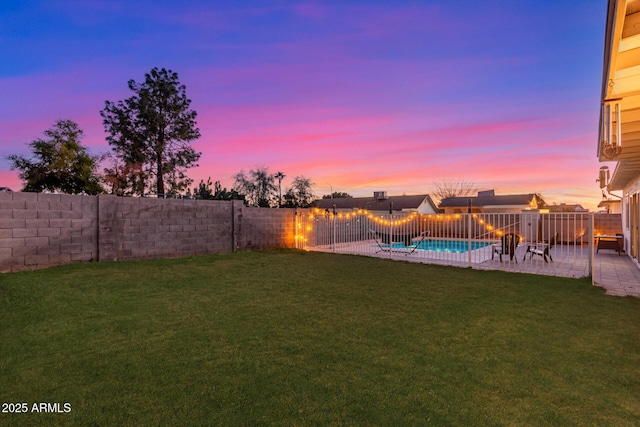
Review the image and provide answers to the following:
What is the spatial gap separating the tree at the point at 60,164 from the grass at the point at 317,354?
12491mm

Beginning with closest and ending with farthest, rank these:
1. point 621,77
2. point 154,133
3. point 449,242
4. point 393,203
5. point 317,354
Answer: point 317,354 < point 621,77 < point 449,242 < point 154,133 < point 393,203

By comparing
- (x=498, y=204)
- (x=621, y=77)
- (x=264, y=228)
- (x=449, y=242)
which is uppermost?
(x=621, y=77)

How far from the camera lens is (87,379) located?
2.34m

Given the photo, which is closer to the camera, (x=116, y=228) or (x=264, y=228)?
(x=116, y=228)

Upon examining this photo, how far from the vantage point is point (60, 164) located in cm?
1514

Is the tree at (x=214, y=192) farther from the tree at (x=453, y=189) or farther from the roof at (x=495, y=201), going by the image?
the tree at (x=453, y=189)

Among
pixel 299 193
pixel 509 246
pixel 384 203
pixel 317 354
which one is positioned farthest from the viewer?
pixel 384 203

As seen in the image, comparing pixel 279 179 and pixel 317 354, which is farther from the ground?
pixel 279 179

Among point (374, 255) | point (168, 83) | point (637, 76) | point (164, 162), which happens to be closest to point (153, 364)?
point (637, 76)

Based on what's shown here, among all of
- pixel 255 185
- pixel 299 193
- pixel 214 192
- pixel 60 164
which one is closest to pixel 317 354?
pixel 60 164

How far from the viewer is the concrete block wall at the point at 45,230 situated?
630cm

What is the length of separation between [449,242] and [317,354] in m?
15.5

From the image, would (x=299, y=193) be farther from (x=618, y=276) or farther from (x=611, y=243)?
(x=618, y=276)

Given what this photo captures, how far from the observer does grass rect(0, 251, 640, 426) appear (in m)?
2.00
